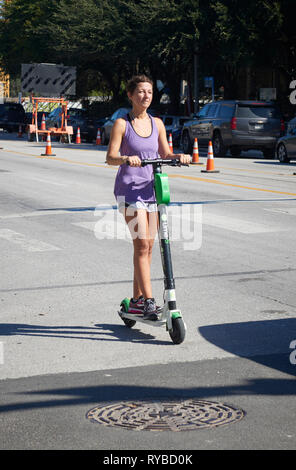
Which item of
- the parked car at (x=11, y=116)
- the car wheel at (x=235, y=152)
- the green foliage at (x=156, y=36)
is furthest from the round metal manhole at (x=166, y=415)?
the parked car at (x=11, y=116)

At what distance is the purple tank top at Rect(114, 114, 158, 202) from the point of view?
6742 mm

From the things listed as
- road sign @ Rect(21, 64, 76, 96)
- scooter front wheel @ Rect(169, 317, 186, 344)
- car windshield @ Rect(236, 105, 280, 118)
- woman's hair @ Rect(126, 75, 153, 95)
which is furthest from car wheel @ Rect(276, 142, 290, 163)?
road sign @ Rect(21, 64, 76, 96)

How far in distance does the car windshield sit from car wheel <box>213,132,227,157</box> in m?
1.18

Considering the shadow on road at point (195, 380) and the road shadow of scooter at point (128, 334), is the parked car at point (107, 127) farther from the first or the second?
the shadow on road at point (195, 380)

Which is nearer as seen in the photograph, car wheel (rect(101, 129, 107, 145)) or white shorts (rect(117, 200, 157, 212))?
white shorts (rect(117, 200, 157, 212))

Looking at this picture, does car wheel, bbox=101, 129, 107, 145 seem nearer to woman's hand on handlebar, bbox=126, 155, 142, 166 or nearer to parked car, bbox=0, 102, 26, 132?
parked car, bbox=0, 102, 26, 132

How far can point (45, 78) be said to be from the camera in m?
47.2

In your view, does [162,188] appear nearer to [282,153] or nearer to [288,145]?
[288,145]

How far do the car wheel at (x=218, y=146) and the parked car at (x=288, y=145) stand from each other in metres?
3.07

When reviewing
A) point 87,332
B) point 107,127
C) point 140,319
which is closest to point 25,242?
point 87,332

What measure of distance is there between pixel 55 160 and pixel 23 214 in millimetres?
13680

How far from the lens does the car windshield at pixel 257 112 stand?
2944 centimetres

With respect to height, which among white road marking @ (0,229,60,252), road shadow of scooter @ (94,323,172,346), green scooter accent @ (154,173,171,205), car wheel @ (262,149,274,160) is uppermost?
green scooter accent @ (154,173,171,205)

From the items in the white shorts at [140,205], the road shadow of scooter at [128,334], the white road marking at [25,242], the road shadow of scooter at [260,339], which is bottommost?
the road shadow of scooter at [128,334]
